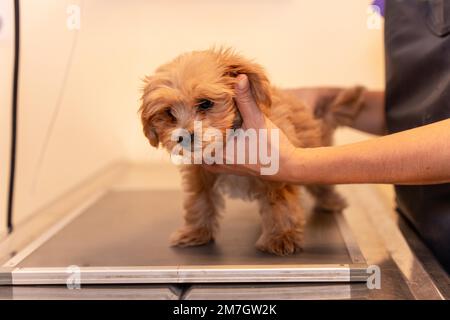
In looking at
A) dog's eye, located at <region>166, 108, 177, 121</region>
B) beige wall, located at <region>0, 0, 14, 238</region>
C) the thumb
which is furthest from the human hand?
beige wall, located at <region>0, 0, 14, 238</region>

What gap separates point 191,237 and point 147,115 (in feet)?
1.00

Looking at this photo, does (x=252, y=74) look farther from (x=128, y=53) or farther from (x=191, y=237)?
(x=128, y=53)

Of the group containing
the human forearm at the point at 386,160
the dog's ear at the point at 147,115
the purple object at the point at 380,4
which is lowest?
the human forearm at the point at 386,160

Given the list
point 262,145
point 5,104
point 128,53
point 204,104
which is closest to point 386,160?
point 262,145

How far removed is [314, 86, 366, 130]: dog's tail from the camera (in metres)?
1.58

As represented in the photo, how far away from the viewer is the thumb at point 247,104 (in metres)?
1.07

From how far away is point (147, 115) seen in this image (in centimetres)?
114

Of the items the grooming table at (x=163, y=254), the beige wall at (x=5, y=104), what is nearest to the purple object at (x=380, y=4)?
the grooming table at (x=163, y=254)

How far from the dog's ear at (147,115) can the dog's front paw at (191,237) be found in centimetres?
22

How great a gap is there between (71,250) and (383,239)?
2.38ft

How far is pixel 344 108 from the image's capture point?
1.61 metres

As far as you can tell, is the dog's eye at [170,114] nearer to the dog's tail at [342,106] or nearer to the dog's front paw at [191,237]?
→ the dog's front paw at [191,237]

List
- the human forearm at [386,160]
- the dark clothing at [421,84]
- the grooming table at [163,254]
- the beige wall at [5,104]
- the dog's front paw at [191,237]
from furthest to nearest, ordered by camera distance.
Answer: the beige wall at [5,104] → the dog's front paw at [191,237] → the dark clothing at [421,84] → the grooming table at [163,254] → the human forearm at [386,160]

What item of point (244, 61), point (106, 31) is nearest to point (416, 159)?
point (244, 61)
